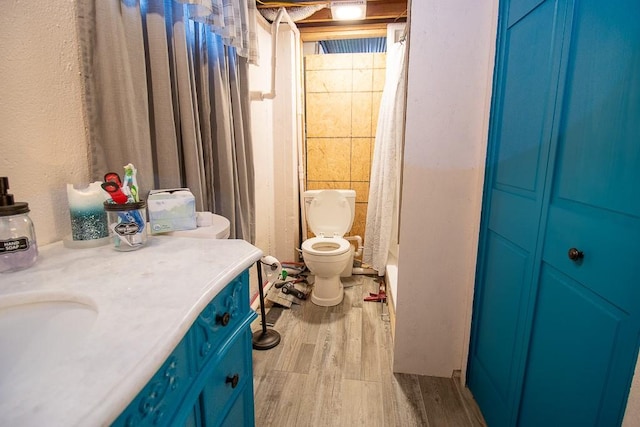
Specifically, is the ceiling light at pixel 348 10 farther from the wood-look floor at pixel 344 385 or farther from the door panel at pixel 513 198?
the wood-look floor at pixel 344 385

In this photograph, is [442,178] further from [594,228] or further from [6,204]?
[6,204]

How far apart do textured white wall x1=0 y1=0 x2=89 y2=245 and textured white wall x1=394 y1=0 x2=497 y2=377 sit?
1254 millimetres

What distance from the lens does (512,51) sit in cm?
123

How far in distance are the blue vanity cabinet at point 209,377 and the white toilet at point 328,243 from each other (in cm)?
139

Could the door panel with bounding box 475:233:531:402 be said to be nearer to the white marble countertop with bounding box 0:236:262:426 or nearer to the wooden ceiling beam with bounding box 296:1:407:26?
A: the white marble countertop with bounding box 0:236:262:426

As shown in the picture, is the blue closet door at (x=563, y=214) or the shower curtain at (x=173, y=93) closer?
the blue closet door at (x=563, y=214)

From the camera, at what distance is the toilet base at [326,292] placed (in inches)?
95.5

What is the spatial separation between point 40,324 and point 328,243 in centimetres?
206

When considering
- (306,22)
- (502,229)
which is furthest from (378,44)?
(502,229)

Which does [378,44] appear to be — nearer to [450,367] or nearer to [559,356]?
[450,367]

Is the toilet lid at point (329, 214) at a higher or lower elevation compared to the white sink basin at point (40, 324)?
lower

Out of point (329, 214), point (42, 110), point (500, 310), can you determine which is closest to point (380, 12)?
point (329, 214)

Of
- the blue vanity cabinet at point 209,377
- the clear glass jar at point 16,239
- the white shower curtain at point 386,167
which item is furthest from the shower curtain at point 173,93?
the white shower curtain at point 386,167

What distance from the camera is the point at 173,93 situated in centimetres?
129
